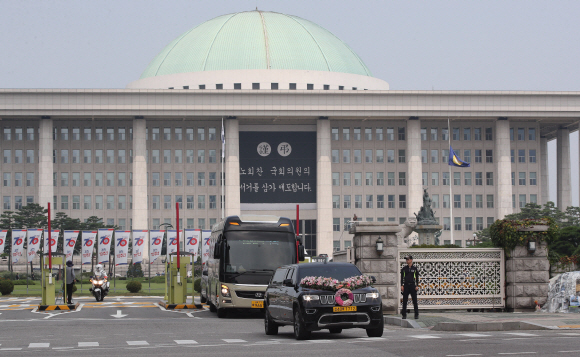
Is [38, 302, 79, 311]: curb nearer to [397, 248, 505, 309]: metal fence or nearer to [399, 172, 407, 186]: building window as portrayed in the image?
[397, 248, 505, 309]: metal fence

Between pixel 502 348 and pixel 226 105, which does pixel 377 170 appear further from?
pixel 502 348

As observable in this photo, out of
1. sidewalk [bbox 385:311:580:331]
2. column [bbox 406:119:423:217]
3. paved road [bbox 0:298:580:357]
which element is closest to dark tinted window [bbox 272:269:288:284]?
paved road [bbox 0:298:580:357]

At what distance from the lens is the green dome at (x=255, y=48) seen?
341 feet

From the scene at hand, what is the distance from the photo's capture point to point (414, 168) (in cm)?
9588

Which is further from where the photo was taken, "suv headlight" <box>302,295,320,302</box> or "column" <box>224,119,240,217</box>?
"column" <box>224,119,240,217</box>

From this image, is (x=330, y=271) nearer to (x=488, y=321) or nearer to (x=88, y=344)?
(x=488, y=321)

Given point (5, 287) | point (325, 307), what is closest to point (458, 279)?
point (325, 307)

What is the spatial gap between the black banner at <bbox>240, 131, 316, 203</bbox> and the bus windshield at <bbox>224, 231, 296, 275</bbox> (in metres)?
67.4

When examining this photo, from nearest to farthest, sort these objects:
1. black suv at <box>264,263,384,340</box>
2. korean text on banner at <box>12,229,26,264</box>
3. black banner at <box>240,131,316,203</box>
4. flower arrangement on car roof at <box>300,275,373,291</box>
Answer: black suv at <box>264,263,384,340</box> < flower arrangement on car roof at <box>300,275,373,291</box> < korean text on banner at <box>12,229,26,264</box> < black banner at <box>240,131,316,203</box>

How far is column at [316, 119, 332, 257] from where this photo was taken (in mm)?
94750

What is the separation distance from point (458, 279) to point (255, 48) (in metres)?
81.6

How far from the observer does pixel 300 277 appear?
772 inches

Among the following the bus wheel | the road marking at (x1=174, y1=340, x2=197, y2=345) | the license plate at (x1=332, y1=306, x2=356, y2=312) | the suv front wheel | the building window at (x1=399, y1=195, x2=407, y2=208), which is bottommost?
the bus wheel

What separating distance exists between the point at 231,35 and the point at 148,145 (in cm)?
1995
